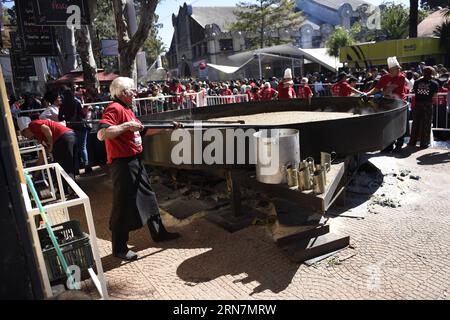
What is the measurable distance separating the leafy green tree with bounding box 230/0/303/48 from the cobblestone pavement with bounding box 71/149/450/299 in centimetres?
4438

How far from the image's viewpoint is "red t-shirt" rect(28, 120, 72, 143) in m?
5.86

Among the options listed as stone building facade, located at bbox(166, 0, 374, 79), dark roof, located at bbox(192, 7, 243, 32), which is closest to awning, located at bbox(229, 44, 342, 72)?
stone building facade, located at bbox(166, 0, 374, 79)

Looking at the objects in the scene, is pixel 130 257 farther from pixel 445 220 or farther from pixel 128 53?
pixel 128 53

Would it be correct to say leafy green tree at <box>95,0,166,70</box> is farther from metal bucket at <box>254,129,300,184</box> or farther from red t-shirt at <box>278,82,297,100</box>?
metal bucket at <box>254,129,300,184</box>

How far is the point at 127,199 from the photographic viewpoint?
4.07m

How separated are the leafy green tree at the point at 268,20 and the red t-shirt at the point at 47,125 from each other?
1703 inches

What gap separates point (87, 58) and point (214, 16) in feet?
163

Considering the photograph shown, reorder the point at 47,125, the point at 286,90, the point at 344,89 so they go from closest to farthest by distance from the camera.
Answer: the point at 47,125 → the point at 344,89 → the point at 286,90

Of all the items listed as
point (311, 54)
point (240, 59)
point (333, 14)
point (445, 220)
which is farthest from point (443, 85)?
point (333, 14)

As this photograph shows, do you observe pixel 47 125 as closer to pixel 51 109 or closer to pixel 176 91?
pixel 51 109

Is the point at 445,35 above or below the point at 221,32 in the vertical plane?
below

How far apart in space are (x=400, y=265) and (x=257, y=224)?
5.60 ft

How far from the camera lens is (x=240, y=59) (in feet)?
128

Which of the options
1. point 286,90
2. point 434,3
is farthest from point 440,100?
point 434,3
